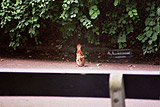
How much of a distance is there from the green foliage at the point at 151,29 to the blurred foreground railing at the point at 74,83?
5.65 meters

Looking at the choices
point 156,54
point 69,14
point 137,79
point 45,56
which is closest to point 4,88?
point 137,79

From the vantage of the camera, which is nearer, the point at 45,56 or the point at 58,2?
the point at 58,2

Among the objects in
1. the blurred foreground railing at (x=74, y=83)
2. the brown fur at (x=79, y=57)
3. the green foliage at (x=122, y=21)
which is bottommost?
the brown fur at (x=79, y=57)

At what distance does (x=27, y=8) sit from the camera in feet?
23.0

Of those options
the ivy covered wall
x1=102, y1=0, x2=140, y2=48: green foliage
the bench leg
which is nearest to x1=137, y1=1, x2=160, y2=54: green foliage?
the ivy covered wall

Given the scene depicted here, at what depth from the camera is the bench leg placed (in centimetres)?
98

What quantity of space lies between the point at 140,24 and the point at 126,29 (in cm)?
55

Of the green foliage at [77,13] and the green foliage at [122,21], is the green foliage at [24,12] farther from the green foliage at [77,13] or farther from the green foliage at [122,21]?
the green foliage at [122,21]

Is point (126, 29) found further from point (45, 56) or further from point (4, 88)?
point (4, 88)

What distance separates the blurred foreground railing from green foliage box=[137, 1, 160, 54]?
5652mm

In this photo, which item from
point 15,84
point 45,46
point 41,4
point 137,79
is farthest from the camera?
point 45,46

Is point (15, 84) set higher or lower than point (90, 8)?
lower

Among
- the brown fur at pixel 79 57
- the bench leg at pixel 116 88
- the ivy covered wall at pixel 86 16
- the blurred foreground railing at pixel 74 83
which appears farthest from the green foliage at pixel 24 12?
the bench leg at pixel 116 88

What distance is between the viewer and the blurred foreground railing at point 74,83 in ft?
3.98
